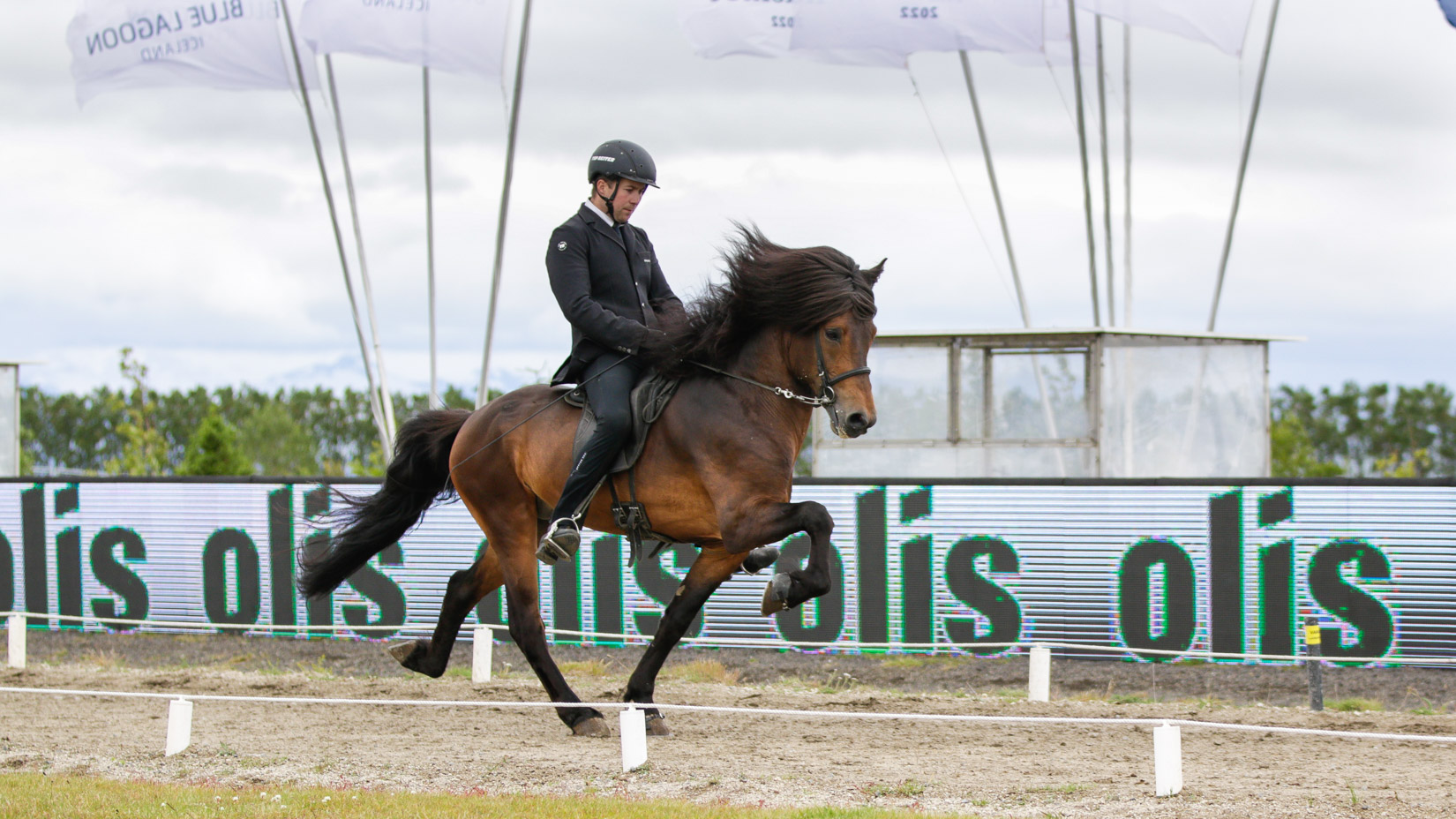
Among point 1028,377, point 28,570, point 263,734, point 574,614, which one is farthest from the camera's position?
point 1028,377

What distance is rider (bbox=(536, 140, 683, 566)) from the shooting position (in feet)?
24.0

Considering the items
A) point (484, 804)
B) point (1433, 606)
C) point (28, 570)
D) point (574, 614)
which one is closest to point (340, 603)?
point (574, 614)

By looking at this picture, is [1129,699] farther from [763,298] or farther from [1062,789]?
[763,298]

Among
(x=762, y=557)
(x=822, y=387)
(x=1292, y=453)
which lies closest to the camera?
(x=822, y=387)

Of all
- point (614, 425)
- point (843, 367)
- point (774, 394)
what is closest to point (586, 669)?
point (614, 425)

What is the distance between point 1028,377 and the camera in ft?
49.5

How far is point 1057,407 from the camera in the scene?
15.0 m

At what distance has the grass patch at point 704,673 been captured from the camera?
10.7 meters

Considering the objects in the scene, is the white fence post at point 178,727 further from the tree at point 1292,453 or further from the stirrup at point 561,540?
the tree at point 1292,453

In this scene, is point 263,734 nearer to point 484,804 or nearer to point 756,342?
point 484,804

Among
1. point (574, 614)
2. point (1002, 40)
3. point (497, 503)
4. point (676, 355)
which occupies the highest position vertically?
point (1002, 40)

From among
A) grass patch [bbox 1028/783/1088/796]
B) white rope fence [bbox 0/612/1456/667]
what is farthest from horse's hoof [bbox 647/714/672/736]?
white rope fence [bbox 0/612/1456/667]

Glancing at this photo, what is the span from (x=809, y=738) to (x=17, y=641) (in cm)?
720

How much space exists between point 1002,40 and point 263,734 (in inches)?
444
